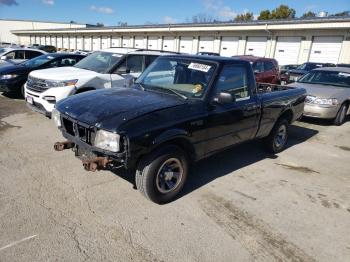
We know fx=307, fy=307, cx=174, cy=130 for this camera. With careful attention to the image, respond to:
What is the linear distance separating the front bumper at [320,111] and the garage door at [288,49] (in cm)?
1734

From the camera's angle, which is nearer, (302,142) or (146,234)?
(146,234)

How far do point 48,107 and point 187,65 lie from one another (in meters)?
3.50

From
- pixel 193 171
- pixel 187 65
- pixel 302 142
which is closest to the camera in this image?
pixel 187 65

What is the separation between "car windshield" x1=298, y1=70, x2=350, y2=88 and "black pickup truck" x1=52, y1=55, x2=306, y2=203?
5.36 metres

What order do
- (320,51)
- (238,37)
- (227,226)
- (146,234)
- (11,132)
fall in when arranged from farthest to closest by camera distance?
(238,37) → (320,51) → (11,132) → (227,226) → (146,234)

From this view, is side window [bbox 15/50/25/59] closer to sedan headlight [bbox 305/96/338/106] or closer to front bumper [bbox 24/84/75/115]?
front bumper [bbox 24/84/75/115]

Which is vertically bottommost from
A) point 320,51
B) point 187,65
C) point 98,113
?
point 98,113

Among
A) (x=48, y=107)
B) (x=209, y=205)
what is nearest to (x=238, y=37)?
(x=48, y=107)

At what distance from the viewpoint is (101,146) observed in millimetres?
3518

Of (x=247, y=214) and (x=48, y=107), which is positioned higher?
Answer: (x=48, y=107)

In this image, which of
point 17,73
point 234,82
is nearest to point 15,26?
point 17,73

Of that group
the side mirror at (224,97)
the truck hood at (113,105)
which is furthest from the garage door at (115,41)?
the side mirror at (224,97)

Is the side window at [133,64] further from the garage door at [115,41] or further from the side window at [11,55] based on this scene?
the garage door at [115,41]

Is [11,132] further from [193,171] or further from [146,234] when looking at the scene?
[146,234]
